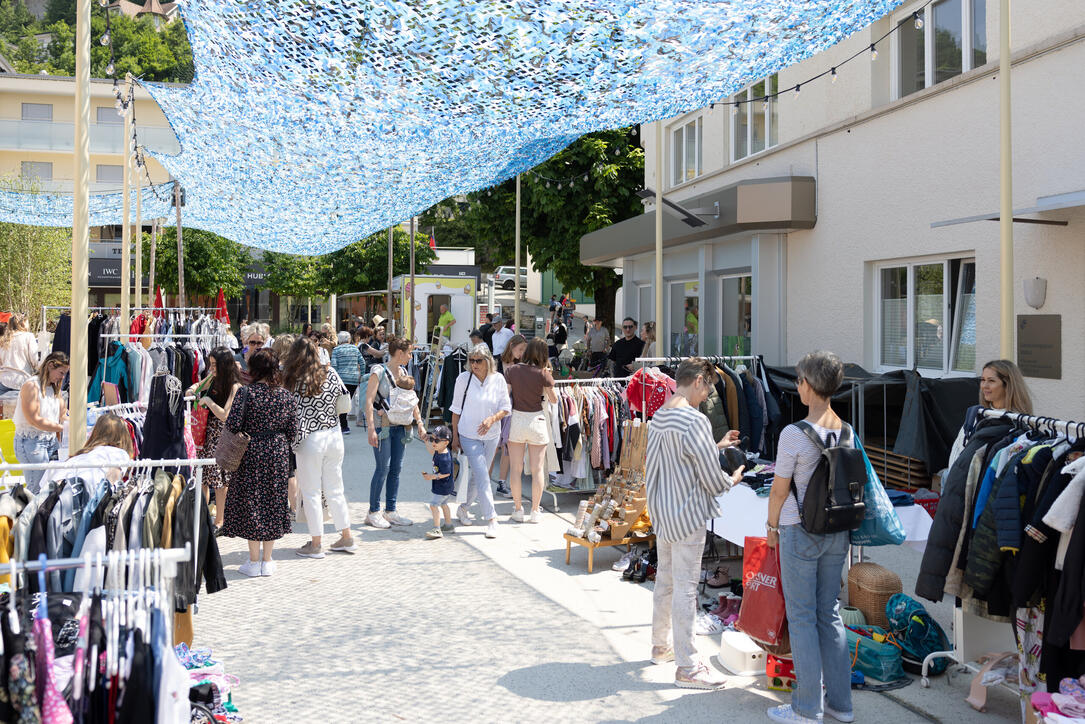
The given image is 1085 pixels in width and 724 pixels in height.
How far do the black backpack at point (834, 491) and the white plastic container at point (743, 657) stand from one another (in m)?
1.05

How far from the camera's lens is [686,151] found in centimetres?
1656

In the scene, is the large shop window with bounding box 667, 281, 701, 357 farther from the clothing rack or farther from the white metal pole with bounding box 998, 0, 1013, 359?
the clothing rack

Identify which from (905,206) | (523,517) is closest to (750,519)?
(523,517)

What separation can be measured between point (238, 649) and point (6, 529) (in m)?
2.20

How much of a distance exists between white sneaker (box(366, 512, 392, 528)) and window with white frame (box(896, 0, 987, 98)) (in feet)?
23.6

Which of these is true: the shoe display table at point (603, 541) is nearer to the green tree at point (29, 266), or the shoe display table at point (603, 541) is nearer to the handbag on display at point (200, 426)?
the handbag on display at point (200, 426)

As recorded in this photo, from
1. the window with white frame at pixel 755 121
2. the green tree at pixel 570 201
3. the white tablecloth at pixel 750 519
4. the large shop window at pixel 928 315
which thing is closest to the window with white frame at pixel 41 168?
the green tree at pixel 570 201

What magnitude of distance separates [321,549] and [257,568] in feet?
2.24

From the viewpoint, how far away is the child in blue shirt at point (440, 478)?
7.79 meters

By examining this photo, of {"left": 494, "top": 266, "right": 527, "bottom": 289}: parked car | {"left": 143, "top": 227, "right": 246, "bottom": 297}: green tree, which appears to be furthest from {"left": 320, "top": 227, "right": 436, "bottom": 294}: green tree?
{"left": 494, "top": 266, "right": 527, "bottom": 289}: parked car

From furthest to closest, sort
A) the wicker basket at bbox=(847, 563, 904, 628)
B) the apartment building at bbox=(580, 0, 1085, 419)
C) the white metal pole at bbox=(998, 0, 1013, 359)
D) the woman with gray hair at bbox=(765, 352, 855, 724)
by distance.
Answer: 1. the apartment building at bbox=(580, 0, 1085, 419)
2. the white metal pole at bbox=(998, 0, 1013, 359)
3. the wicker basket at bbox=(847, 563, 904, 628)
4. the woman with gray hair at bbox=(765, 352, 855, 724)

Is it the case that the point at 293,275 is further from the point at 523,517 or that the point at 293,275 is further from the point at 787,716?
the point at 787,716

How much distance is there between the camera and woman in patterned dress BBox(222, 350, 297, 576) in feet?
21.2

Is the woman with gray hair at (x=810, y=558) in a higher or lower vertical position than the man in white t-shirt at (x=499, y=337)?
lower
